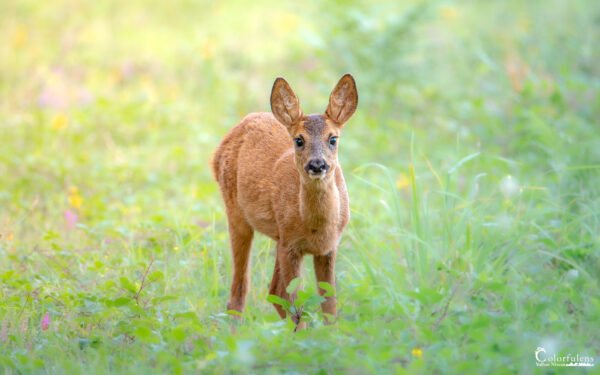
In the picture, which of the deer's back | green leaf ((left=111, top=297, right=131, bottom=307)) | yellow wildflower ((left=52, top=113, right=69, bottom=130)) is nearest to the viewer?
green leaf ((left=111, top=297, right=131, bottom=307))

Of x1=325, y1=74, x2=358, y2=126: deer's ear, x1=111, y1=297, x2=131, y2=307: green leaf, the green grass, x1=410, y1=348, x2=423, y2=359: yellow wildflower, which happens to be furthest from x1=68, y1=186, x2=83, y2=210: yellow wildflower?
x1=410, y1=348, x2=423, y2=359: yellow wildflower

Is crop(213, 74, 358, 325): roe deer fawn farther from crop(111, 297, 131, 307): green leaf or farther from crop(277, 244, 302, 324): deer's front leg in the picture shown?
crop(111, 297, 131, 307): green leaf

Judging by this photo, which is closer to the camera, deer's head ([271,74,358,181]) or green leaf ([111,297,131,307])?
green leaf ([111,297,131,307])

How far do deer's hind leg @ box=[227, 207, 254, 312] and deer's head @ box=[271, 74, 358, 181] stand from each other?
2.45ft

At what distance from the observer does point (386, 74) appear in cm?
960

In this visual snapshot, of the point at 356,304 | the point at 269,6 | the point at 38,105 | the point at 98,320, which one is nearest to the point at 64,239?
the point at 98,320

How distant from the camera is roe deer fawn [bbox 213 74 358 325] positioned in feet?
16.6

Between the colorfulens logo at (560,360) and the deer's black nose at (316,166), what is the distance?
5.06 feet

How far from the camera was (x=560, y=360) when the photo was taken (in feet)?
Answer: 13.2

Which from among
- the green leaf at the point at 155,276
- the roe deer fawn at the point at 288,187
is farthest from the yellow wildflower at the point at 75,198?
the green leaf at the point at 155,276

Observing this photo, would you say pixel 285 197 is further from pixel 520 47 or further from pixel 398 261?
pixel 520 47

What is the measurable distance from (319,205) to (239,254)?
894 mm

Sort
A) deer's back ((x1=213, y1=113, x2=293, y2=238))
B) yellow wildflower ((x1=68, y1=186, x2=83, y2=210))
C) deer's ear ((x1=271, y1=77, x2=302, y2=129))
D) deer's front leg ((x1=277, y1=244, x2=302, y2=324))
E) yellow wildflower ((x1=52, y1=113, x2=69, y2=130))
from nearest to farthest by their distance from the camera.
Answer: deer's front leg ((x1=277, y1=244, x2=302, y2=324)) → deer's ear ((x1=271, y1=77, x2=302, y2=129)) → deer's back ((x1=213, y1=113, x2=293, y2=238)) → yellow wildflower ((x1=68, y1=186, x2=83, y2=210)) → yellow wildflower ((x1=52, y1=113, x2=69, y2=130))

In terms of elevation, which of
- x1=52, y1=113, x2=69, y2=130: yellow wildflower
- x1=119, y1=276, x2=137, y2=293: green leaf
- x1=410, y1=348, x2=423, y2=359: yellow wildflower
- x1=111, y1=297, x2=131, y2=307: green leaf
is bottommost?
x1=410, y1=348, x2=423, y2=359: yellow wildflower
